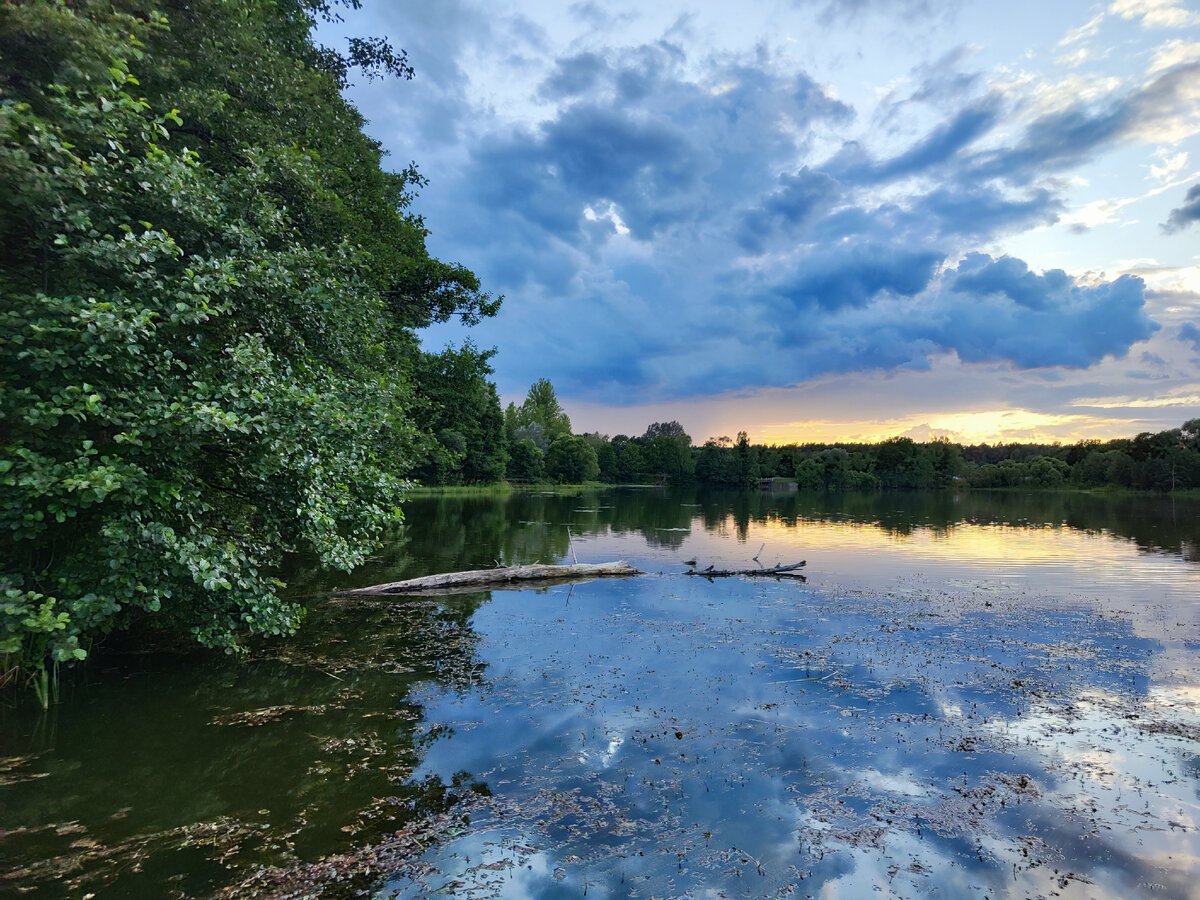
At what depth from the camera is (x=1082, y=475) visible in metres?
142

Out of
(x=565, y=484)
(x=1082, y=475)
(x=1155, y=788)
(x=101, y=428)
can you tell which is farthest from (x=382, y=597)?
(x=1082, y=475)

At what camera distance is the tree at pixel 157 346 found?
25.2 feet

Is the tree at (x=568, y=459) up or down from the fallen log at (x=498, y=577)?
up

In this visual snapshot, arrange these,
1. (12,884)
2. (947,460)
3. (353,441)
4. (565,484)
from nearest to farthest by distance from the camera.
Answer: (12,884) < (353,441) < (565,484) < (947,460)

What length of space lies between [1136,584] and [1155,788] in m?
22.4

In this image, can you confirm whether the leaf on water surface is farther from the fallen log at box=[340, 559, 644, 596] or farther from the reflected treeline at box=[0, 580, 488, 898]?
the fallen log at box=[340, 559, 644, 596]

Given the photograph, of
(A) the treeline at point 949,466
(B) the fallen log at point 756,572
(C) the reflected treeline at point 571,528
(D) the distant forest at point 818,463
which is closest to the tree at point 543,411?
(D) the distant forest at point 818,463

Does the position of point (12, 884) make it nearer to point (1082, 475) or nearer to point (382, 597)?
point (382, 597)

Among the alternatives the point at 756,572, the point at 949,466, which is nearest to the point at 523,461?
the point at 756,572

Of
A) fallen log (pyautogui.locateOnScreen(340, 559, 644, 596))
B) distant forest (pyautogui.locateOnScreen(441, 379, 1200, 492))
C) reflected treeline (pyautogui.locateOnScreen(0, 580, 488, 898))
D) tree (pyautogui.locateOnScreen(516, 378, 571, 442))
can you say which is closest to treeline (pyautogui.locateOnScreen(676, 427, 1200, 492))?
distant forest (pyautogui.locateOnScreen(441, 379, 1200, 492))

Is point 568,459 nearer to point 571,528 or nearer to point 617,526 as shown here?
point 617,526

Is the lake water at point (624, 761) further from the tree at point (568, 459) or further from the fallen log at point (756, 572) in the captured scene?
the tree at point (568, 459)

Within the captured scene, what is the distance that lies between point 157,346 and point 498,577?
16.1 m

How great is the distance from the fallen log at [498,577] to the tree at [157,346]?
7.44 metres
